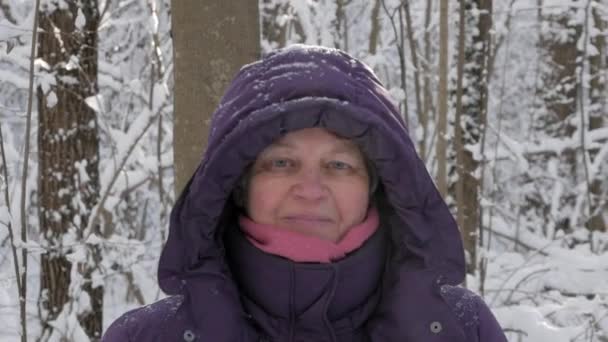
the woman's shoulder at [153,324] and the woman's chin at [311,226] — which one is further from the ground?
the woman's chin at [311,226]

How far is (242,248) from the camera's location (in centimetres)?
200

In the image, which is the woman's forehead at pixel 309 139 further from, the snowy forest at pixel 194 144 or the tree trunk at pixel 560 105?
the tree trunk at pixel 560 105

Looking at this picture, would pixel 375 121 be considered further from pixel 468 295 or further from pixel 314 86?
pixel 468 295

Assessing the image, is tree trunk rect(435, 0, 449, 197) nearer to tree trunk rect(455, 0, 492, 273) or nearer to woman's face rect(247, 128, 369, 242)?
tree trunk rect(455, 0, 492, 273)

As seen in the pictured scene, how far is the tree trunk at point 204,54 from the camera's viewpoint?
2615 millimetres

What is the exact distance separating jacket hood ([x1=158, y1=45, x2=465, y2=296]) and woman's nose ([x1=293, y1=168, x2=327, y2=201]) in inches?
4.3

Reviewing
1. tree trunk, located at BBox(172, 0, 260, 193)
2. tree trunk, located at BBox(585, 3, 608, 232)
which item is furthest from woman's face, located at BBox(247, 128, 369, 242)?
tree trunk, located at BBox(585, 3, 608, 232)

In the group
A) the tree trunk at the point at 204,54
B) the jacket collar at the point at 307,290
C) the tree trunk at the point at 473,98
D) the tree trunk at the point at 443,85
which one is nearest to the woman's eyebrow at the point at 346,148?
the jacket collar at the point at 307,290

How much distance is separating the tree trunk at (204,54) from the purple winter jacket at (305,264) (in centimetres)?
62

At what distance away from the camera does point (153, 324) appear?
191cm

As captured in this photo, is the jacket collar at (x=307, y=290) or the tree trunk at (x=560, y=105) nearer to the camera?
the jacket collar at (x=307, y=290)

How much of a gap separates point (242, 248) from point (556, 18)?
7294mm

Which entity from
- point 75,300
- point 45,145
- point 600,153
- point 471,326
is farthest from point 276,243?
point 600,153

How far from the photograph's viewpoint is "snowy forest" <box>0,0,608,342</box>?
2.78 meters
